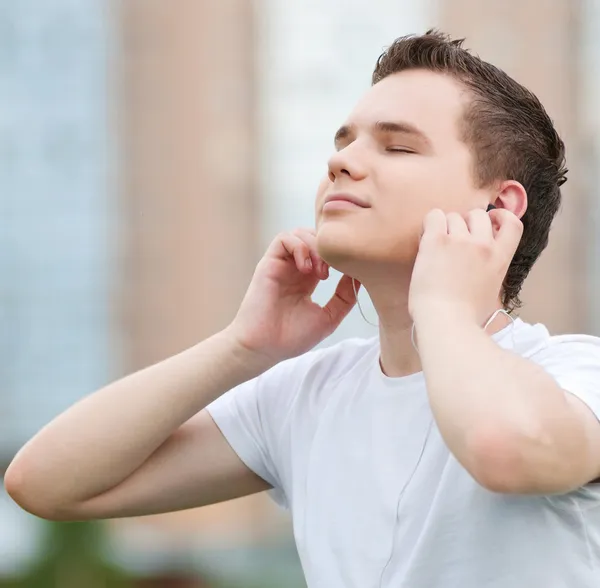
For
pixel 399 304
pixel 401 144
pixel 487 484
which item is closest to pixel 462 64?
pixel 401 144

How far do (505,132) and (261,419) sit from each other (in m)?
0.75

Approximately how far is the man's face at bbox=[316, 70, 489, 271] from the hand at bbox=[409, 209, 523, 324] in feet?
0.24

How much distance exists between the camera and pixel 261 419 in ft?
8.02

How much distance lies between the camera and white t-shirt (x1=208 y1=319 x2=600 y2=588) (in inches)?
76.2

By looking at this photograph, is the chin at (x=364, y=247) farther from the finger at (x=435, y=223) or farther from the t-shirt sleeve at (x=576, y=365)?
the t-shirt sleeve at (x=576, y=365)

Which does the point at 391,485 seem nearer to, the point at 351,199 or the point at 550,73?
the point at 351,199

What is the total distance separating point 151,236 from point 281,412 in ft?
55.8

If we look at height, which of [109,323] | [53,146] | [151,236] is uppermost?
[53,146]

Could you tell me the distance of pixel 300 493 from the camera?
7.54ft

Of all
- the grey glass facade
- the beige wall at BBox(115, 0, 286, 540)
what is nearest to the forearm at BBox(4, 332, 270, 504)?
the beige wall at BBox(115, 0, 286, 540)

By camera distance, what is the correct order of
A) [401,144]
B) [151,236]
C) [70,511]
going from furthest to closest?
[151,236], [70,511], [401,144]

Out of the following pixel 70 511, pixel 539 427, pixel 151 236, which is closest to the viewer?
pixel 539 427

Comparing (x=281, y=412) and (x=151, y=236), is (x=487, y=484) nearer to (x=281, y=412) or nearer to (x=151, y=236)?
(x=281, y=412)

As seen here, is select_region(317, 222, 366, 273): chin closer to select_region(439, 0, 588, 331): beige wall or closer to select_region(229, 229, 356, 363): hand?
select_region(229, 229, 356, 363): hand
